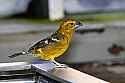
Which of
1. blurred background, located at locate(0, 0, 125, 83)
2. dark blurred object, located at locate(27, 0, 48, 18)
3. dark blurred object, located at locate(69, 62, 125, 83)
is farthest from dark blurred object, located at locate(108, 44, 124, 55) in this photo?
dark blurred object, located at locate(27, 0, 48, 18)

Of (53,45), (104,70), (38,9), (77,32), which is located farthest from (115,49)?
(53,45)

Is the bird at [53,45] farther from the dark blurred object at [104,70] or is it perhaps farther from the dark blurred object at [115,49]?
the dark blurred object at [115,49]

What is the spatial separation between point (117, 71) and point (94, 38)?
54 cm

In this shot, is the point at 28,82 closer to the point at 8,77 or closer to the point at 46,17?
the point at 8,77

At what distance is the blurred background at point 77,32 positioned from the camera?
18.4 ft

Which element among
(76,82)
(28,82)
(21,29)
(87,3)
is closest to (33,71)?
(28,82)

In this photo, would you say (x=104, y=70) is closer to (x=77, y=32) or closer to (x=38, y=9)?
(x=77, y=32)

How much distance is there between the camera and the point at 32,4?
6.27m

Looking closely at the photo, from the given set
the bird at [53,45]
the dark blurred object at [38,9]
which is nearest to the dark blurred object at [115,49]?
the dark blurred object at [38,9]

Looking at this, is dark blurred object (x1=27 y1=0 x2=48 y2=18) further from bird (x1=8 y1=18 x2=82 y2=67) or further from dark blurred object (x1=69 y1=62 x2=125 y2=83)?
bird (x1=8 y1=18 x2=82 y2=67)

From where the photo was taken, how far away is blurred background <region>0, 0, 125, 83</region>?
5.61 meters

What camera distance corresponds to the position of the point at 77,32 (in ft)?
18.9

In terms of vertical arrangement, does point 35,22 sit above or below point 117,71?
above

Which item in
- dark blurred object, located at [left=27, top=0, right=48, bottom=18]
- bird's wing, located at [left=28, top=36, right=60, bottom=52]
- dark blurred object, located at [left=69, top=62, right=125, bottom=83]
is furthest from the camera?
dark blurred object, located at [left=27, top=0, right=48, bottom=18]
